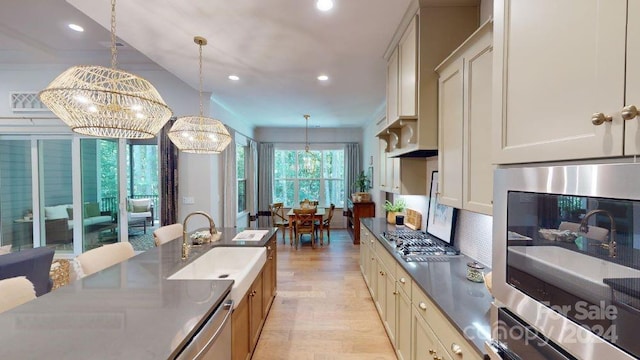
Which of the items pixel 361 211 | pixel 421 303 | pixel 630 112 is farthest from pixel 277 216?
pixel 630 112

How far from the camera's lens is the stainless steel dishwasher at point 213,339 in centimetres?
108

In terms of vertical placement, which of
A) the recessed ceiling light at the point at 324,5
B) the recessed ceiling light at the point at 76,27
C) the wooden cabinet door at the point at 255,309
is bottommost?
the wooden cabinet door at the point at 255,309

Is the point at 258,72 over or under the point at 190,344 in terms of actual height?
over

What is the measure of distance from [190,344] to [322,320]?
204cm

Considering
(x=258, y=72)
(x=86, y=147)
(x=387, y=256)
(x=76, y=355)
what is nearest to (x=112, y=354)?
(x=76, y=355)

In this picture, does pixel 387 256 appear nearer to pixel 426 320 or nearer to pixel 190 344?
pixel 426 320

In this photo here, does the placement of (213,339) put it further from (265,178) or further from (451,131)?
(265,178)

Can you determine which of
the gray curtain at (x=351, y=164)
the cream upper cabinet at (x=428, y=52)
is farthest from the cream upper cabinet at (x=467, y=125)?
the gray curtain at (x=351, y=164)

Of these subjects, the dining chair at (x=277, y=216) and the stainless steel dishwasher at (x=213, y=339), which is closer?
the stainless steel dishwasher at (x=213, y=339)

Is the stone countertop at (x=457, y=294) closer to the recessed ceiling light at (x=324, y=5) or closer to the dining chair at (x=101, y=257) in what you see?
the recessed ceiling light at (x=324, y=5)

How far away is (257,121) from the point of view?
649 cm

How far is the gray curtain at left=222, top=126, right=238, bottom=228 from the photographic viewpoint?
4.92 m

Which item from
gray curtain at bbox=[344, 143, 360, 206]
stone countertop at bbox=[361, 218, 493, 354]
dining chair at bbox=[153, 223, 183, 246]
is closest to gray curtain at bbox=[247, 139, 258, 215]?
gray curtain at bbox=[344, 143, 360, 206]

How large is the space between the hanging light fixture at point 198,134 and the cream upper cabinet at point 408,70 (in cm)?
185
